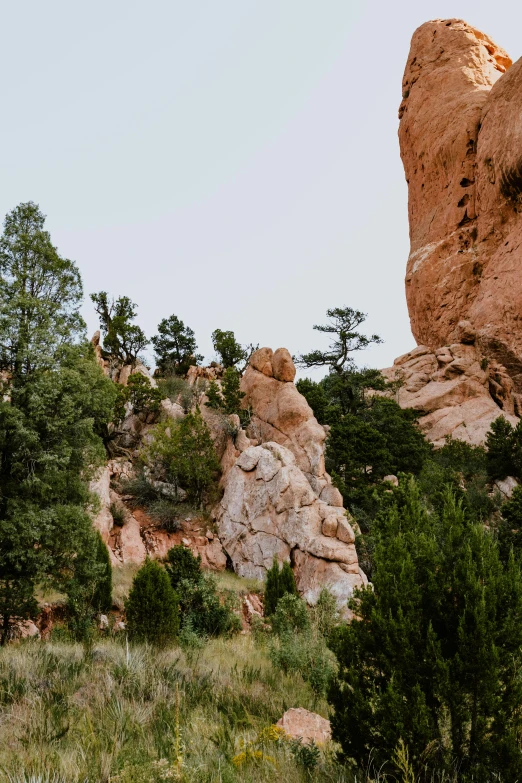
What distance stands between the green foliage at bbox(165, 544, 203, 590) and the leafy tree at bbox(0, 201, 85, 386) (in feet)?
22.1

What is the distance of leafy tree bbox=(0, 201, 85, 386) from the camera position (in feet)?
34.9

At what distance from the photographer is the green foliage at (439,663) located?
11.9ft

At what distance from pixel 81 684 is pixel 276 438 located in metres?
19.2

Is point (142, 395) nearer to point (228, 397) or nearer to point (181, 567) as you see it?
point (228, 397)

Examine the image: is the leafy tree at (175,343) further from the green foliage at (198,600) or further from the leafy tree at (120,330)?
the green foliage at (198,600)

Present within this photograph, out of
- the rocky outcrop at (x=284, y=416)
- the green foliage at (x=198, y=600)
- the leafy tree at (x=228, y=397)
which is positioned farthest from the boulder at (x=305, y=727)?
the leafy tree at (x=228, y=397)

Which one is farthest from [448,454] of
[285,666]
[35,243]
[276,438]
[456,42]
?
[456,42]

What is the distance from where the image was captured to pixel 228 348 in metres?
34.4

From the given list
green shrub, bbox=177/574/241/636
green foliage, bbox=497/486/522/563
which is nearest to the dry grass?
green shrub, bbox=177/574/241/636

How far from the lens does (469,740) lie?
380 centimetres

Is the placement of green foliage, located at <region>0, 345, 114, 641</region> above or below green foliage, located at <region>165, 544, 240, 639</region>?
above

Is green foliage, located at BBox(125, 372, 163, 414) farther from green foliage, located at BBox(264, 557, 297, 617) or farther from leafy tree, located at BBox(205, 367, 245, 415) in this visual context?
green foliage, located at BBox(264, 557, 297, 617)

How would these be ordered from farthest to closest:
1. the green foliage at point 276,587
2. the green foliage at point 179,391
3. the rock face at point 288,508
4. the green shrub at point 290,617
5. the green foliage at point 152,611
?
the green foliage at point 179,391, the rock face at point 288,508, the green foliage at point 276,587, the green shrub at point 290,617, the green foliage at point 152,611

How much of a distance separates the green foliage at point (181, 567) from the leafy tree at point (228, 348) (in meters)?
21.0
